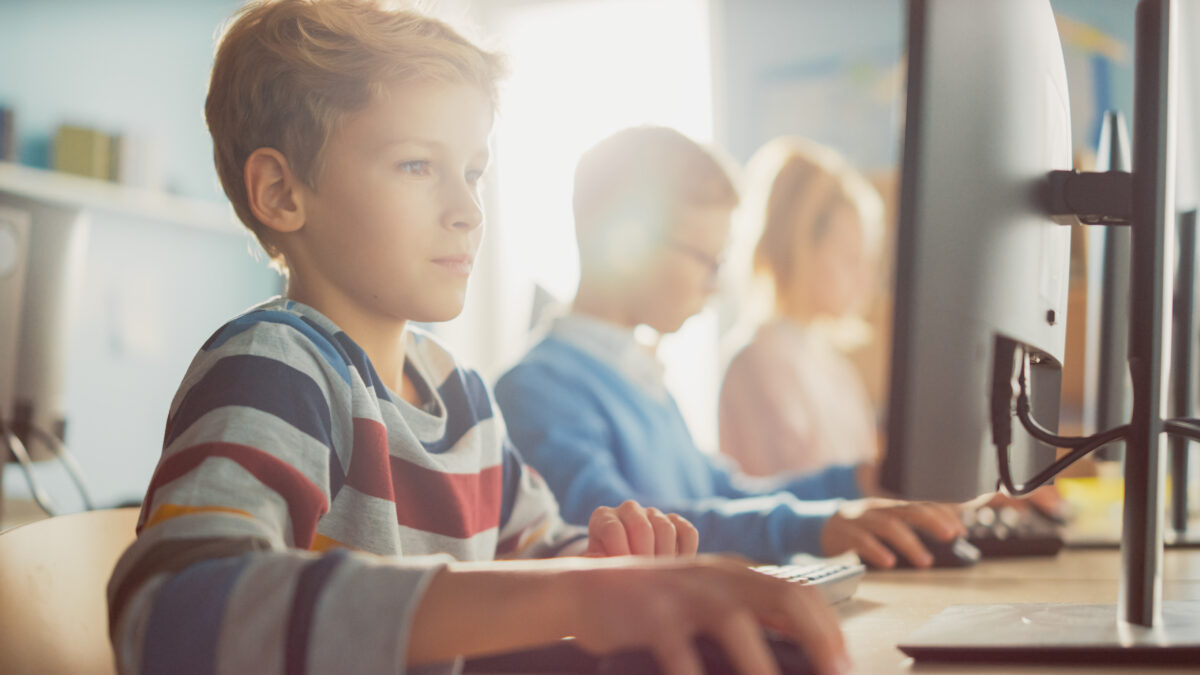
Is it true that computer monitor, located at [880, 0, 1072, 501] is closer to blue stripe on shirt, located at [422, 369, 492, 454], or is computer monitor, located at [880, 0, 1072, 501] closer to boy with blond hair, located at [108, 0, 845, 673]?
boy with blond hair, located at [108, 0, 845, 673]

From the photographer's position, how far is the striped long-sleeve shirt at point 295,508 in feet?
1.28

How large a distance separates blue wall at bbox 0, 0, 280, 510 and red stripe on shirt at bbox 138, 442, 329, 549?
2.35 metres

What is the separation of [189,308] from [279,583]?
3098 millimetres

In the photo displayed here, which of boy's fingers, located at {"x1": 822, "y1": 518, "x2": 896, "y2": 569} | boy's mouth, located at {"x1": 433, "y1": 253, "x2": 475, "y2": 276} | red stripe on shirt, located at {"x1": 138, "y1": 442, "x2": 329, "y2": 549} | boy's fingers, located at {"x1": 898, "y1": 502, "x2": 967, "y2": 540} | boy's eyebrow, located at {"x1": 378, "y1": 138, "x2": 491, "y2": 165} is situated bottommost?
boy's fingers, located at {"x1": 822, "y1": 518, "x2": 896, "y2": 569}

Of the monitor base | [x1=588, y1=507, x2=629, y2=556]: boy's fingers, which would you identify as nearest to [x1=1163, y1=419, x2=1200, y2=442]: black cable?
the monitor base

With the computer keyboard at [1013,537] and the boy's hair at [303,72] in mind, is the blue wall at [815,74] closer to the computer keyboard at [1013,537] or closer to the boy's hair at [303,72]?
the computer keyboard at [1013,537]

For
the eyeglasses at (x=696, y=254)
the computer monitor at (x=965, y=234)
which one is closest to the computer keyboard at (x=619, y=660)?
the computer monitor at (x=965, y=234)

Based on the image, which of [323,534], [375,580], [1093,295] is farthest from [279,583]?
[1093,295]

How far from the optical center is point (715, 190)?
4.63 ft

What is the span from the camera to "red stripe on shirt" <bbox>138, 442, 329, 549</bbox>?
47cm

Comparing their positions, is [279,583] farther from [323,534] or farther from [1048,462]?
[1048,462]

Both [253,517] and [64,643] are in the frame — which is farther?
[64,643]

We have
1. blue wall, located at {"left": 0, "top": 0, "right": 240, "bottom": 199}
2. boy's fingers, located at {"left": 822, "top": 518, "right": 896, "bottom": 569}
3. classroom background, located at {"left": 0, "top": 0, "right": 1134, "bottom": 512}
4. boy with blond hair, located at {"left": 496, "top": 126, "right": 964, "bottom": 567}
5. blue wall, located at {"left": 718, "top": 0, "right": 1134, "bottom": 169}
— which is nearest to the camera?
boy's fingers, located at {"left": 822, "top": 518, "right": 896, "bottom": 569}

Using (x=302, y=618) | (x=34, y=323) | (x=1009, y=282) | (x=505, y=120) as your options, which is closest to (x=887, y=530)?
(x=1009, y=282)
